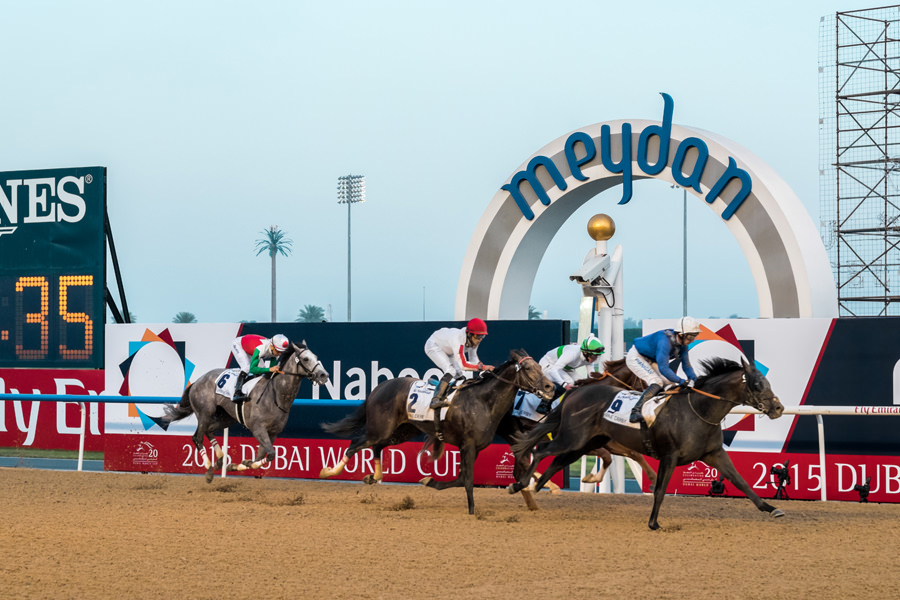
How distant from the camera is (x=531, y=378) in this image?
360 inches

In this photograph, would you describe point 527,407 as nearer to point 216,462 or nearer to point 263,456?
point 263,456

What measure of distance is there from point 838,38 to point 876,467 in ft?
79.4

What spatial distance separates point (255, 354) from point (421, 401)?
2.20 metres

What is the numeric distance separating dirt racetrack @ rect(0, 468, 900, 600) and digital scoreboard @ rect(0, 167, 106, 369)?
2.50 meters

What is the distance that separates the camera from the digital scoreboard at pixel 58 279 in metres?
13.0

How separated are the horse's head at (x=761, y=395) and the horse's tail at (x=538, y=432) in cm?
177

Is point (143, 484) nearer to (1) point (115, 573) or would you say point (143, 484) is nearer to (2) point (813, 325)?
(1) point (115, 573)

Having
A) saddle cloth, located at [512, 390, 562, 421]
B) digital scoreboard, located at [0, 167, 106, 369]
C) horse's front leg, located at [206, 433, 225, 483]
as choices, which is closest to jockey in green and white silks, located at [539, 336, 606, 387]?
saddle cloth, located at [512, 390, 562, 421]

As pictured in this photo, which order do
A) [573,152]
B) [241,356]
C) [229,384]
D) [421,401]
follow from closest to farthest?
[421,401] < [229,384] < [241,356] < [573,152]

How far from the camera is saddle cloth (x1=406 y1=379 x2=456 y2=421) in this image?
977 centimetres

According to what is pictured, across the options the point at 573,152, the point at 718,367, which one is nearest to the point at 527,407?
the point at 718,367

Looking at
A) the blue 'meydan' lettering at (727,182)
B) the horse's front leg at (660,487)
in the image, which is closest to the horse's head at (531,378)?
the horse's front leg at (660,487)

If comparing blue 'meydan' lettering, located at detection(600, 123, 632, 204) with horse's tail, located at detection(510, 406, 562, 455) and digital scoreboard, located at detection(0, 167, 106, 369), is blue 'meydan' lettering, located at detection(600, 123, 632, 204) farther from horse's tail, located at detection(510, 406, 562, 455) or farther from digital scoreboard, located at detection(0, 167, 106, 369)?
digital scoreboard, located at detection(0, 167, 106, 369)

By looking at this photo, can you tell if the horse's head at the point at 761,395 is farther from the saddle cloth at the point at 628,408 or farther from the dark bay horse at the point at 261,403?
the dark bay horse at the point at 261,403
